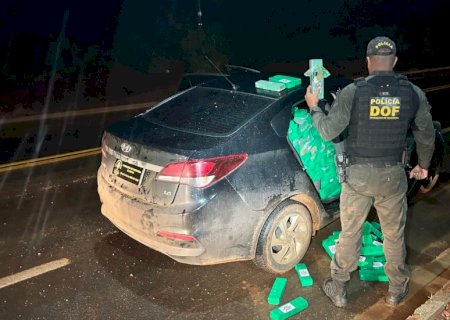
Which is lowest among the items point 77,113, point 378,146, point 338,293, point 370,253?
point 77,113

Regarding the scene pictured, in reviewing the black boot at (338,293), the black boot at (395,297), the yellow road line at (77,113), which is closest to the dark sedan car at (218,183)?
the black boot at (338,293)

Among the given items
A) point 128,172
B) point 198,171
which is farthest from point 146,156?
point 198,171

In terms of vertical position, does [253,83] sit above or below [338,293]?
above

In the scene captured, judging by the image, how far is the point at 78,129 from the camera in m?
8.98

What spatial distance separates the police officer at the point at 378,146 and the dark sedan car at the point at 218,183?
1.73 feet

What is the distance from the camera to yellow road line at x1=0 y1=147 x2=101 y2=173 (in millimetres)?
6531

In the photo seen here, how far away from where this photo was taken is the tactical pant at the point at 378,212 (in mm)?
3180

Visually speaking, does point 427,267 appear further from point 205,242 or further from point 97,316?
point 97,316

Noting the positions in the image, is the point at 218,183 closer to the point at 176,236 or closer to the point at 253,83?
the point at 176,236

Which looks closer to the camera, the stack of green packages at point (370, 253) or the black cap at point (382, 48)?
the black cap at point (382, 48)

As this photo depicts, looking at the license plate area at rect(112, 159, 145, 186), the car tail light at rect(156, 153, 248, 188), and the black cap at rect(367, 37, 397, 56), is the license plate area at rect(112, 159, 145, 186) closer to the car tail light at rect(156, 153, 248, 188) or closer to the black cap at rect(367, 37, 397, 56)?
the car tail light at rect(156, 153, 248, 188)

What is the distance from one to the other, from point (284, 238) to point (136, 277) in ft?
4.42

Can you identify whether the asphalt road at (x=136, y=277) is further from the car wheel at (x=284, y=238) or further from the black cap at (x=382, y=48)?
the black cap at (x=382, y=48)

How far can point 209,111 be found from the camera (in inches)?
155
